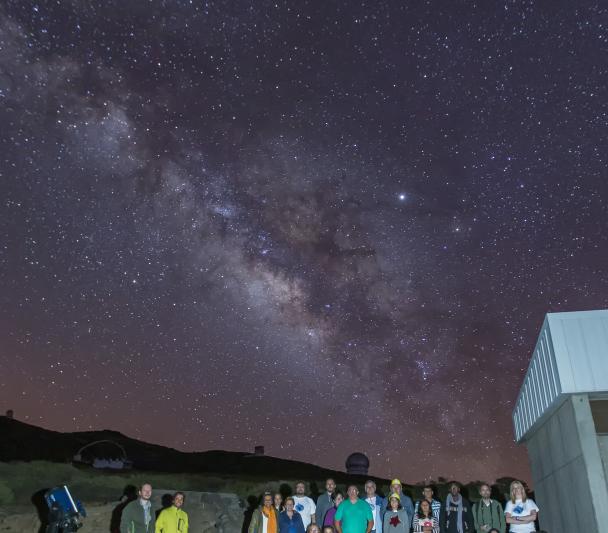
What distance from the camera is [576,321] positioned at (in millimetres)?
8633

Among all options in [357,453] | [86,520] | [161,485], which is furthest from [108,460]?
[86,520]

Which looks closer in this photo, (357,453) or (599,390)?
(599,390)

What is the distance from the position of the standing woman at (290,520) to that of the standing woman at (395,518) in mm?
A: 1501

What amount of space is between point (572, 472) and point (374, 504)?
329 centimetres

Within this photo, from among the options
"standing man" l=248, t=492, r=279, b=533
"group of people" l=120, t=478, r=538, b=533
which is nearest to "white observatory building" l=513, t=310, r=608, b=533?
"group of people" l=120, t=478, r=538, b=533

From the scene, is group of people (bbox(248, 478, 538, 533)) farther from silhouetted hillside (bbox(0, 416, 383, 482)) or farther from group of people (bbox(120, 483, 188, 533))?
silhouetted hillside (bbox(0, 416, 383, 482))

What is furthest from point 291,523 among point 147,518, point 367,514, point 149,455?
point 149,455

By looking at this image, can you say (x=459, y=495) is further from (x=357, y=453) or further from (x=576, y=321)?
(x=357, y=453)

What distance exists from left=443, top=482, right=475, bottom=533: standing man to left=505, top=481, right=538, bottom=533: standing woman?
105 cm

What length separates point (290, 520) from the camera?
9344 millimetres

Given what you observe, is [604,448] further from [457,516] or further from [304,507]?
[304,507]

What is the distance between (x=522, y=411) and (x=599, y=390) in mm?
5728

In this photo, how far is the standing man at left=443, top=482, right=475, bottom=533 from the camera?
9.16 m

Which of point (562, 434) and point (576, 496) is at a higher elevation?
point (562, 434)
